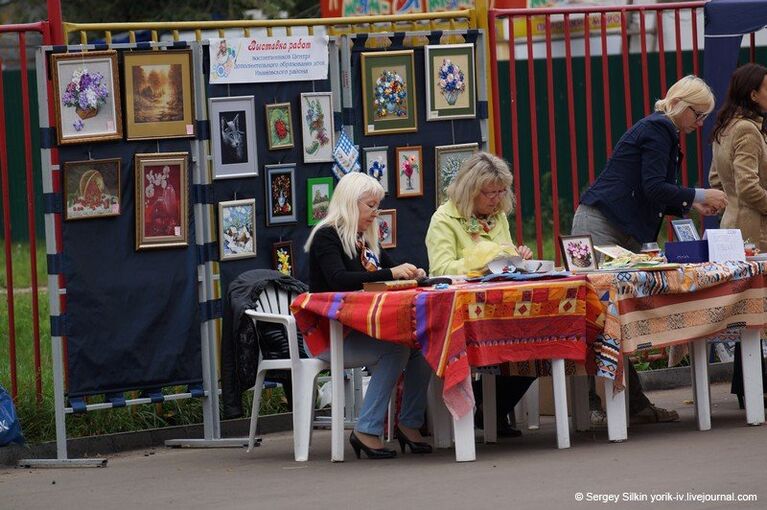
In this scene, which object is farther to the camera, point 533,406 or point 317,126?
point 317,126

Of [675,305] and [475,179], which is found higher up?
[475,179]

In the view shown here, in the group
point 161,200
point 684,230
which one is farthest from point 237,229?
point 684,230

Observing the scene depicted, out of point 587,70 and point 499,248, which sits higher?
point 587,70

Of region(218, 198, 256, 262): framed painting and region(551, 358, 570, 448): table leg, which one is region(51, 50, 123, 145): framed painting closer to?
region(218, 198, 256, 262): framed painting

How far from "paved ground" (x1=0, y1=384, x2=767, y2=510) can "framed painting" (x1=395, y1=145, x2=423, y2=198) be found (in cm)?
178

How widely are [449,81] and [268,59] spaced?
127 cm

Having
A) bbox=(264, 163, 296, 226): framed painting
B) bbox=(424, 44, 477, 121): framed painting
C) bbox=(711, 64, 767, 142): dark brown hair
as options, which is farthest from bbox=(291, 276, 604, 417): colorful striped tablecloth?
bbox=(711, 64, 767, 142): dark brown hair

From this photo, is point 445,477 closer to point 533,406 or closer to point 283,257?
point 533,406

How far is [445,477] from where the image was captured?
703cm

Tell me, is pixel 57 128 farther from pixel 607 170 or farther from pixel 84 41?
pixel 607 170

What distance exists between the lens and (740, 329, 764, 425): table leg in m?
8.33

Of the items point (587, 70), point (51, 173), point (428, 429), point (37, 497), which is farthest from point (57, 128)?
point (587, 70)

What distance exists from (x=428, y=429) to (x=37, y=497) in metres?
2.25

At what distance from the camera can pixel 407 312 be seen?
7.45m
